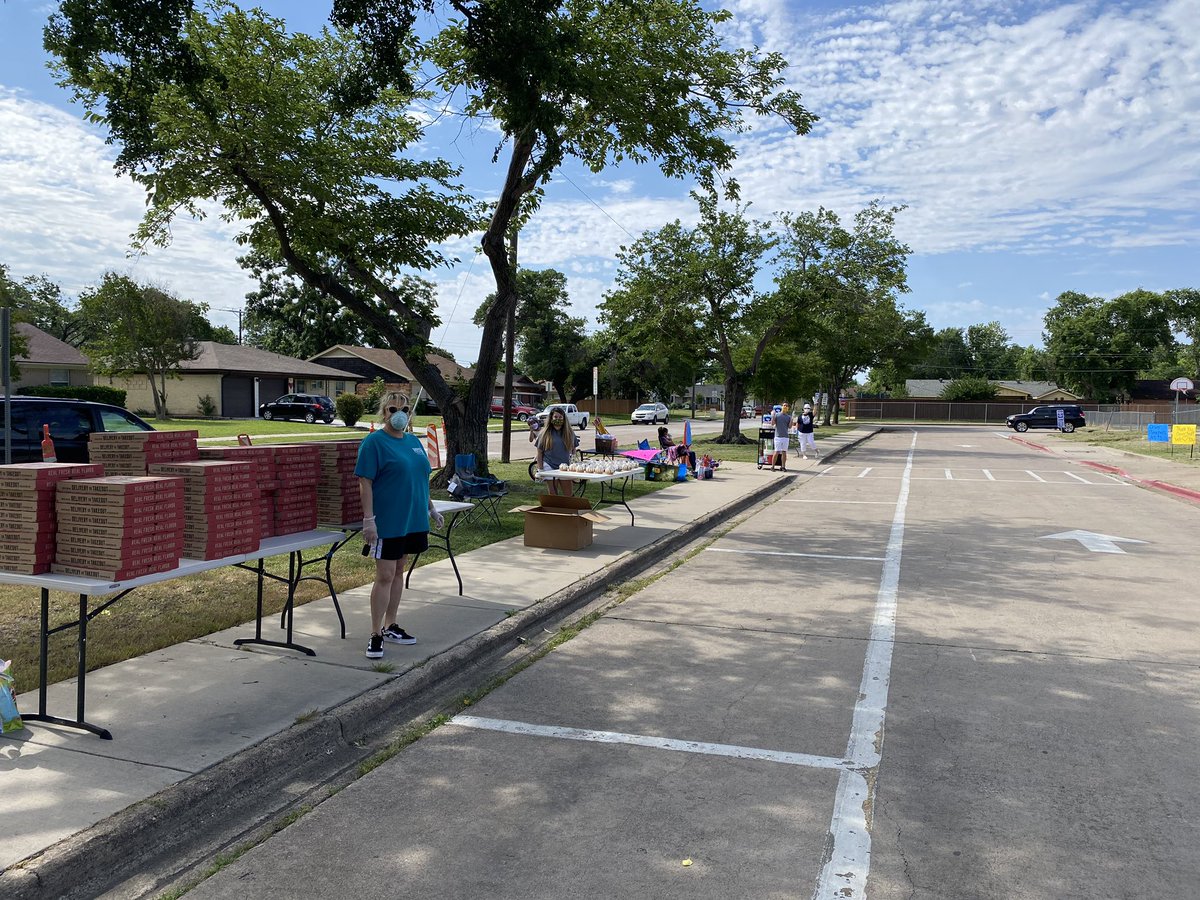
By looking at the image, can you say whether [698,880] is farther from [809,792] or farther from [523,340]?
[523,340]

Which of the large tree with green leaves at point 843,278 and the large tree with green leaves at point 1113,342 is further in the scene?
the large tree with green leaves at point 1113,342

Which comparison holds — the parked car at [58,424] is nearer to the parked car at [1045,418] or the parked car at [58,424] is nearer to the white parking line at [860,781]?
the white parking line at [860,781]

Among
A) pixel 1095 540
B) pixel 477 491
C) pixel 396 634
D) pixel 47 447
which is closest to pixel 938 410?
pixel 1095 540

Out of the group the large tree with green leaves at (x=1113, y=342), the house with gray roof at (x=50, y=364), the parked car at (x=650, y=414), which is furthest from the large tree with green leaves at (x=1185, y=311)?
the house with gray roof at (x=50, y=364)

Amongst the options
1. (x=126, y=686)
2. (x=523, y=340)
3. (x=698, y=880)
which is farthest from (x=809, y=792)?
(x=523, y=340)

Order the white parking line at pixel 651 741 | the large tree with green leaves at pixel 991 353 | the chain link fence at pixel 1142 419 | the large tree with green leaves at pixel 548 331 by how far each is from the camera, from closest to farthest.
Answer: the white parking line at pixel 651 741, the chain link fence at pixel 1142 419, the large tree with green leaves at pixel 548 331, the large tree with green leaves at pixel 991 353

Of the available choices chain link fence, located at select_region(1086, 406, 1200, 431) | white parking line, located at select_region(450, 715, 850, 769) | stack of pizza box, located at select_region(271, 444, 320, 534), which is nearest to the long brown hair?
stack of pizza box, located at select_region(271, 444, 320, 534)

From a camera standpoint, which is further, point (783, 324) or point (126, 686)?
point (783, 324)

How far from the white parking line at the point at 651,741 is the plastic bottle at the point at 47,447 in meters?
9.56

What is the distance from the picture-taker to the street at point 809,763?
11.7 feet

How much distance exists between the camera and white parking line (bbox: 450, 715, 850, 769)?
185 inches

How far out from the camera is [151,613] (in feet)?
23.6

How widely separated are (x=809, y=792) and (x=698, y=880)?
1.02 m

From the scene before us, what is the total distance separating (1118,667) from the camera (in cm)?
632
